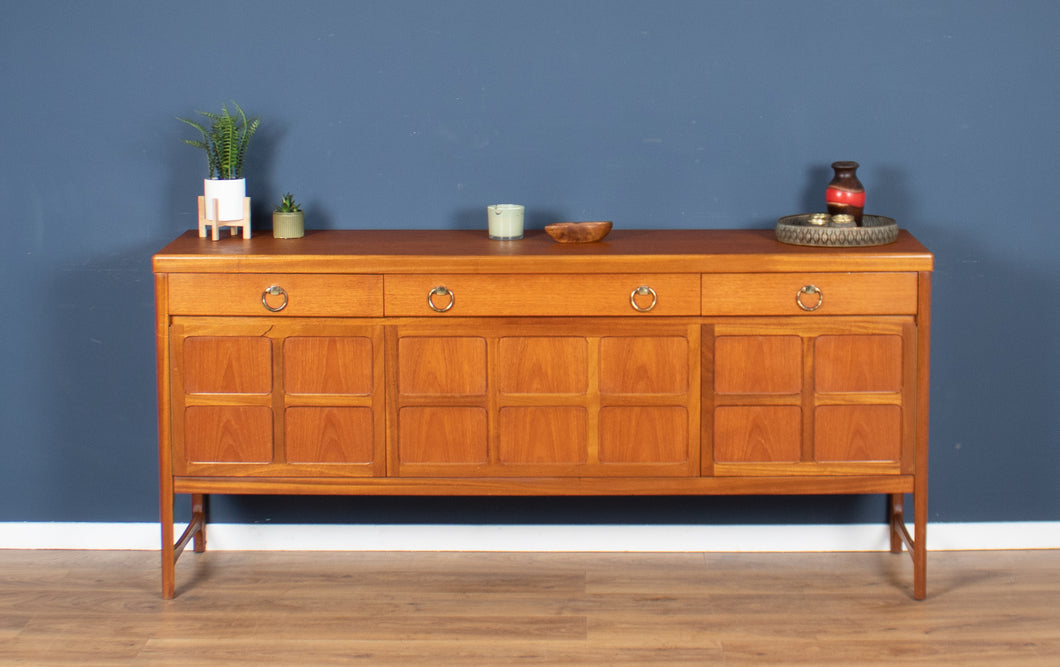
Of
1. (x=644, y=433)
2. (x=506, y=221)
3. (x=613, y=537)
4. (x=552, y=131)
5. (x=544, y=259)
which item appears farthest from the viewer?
(x=613, y=537)

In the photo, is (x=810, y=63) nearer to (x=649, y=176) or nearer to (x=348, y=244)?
(x=649, y=176)

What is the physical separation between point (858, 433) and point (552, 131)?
1099 millimetres

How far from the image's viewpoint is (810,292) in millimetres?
3006

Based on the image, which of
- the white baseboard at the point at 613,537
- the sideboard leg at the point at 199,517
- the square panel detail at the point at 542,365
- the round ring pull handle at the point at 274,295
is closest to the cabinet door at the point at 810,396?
the square panel detail at the point at 542,365

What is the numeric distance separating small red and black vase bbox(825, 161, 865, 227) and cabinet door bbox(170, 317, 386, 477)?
117 centimetres

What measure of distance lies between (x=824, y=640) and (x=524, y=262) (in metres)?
1.11

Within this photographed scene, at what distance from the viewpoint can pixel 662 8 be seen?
10.9 feet

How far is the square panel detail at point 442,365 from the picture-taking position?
10.0 ft

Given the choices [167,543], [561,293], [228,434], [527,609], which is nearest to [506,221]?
[561,293]

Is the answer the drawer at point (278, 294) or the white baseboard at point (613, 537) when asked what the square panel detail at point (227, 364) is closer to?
the drawer at point (278, 294)

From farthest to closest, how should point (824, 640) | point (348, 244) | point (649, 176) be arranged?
point (649, 176)
point (348, 244)
point (824, 640)

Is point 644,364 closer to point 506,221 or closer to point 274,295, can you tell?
point 506,221

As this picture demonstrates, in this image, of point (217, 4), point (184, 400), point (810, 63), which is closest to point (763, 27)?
point (810, 63)

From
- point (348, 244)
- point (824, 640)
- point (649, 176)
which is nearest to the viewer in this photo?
point (824, 640)
